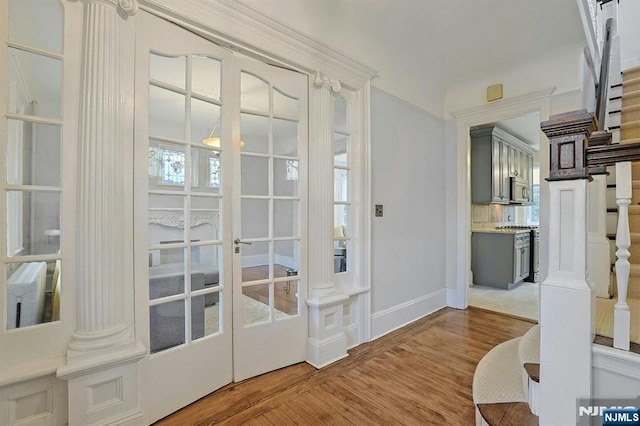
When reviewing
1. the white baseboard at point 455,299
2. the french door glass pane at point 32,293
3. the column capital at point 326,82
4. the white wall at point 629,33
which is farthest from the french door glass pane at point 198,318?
the white wall at point 629,33

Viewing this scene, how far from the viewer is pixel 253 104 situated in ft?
7.18

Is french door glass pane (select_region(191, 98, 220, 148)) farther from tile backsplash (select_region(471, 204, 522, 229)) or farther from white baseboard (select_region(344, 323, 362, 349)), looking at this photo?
tile backsplash (select_region(471, 204, 522, 229))

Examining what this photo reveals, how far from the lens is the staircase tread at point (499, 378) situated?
1688mm

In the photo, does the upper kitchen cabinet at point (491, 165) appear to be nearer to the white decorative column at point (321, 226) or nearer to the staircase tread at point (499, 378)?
the staircase tread at point (499, 378)

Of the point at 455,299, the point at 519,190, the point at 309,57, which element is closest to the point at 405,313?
the point at 455,299

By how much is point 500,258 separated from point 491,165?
1473mm

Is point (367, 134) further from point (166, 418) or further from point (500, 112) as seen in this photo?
point (166, 418)

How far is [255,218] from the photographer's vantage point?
2.19 m

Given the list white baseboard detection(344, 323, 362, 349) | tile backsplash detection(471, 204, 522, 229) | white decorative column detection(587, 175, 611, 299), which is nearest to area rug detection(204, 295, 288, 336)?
white baseboard detection(344, 323, 362, 349)

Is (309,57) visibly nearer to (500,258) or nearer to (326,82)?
(326,82)

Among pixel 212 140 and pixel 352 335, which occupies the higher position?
pixel 212 140

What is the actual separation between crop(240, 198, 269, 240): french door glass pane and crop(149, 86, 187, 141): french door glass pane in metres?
0.61

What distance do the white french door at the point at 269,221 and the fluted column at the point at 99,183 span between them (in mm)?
712

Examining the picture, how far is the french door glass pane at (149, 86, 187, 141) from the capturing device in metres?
1.74
